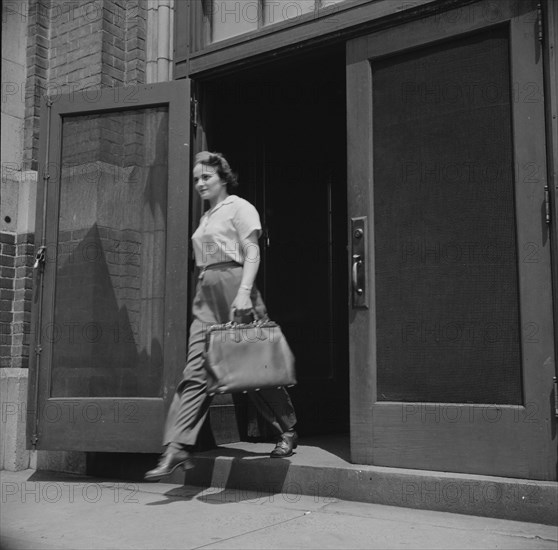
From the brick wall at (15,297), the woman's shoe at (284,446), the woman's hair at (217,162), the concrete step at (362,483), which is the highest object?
the woman's hair at (217,162)

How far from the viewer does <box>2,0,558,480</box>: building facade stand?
3.81m

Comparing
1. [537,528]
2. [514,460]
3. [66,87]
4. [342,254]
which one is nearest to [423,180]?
[514,460]

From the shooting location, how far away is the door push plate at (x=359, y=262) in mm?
4266

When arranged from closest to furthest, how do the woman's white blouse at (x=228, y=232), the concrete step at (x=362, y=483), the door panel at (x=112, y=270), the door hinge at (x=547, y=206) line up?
1. the concrete step at (x=362, y=483)
2. the door hinge at (x=547, y=206)
3. the woman's white blouse at (x=228, y=232)
4. the door panel at (x=112, y=270)

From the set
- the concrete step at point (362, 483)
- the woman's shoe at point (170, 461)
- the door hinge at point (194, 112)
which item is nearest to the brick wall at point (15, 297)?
the door hinge at point (194, 112)

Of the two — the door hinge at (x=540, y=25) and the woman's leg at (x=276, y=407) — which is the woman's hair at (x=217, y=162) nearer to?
the woman's leg at (x=276, y=407)

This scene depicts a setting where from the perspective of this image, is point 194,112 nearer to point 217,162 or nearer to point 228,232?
point 217,162

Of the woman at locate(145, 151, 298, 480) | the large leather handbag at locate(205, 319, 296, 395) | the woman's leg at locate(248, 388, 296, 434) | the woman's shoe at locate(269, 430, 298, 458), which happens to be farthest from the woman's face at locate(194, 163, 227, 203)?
the woman's shoe at locate(269, 430, 298, 458)

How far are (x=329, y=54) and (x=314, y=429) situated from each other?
2.93 metres

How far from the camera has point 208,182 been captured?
14.7 feet

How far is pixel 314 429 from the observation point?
19.8ft

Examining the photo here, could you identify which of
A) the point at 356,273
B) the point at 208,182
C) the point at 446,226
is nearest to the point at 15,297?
the point at 208,182

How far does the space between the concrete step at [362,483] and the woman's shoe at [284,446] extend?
6cm

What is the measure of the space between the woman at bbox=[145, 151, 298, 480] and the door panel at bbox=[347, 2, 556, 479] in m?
0.57
